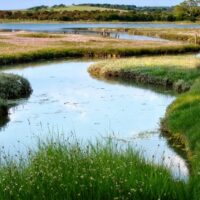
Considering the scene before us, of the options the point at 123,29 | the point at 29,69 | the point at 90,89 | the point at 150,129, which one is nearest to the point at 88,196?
the point at 150,129

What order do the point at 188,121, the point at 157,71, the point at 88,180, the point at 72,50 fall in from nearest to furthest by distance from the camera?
1. the point at 88,180
2. the point at 188,121
3. the point at 157,71
4. the point at 72,50

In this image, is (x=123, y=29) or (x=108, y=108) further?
(x=123, y=29)

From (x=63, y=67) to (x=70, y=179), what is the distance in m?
38.7

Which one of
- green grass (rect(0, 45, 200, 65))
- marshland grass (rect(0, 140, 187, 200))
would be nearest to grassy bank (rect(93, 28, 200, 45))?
green grass (rect(0, 45, 200, 65))

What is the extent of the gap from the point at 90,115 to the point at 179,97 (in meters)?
4.18

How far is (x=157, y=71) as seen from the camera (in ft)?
132

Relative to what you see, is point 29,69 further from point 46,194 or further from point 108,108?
point 46,194

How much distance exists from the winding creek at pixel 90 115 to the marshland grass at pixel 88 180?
3.09 metres

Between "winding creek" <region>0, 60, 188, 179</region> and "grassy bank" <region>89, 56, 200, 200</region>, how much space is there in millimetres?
506

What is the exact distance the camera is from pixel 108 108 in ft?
96.3

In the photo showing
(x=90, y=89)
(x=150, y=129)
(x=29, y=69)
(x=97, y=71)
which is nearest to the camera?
(x=150, y=129)

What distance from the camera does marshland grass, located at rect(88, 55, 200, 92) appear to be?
121 feet

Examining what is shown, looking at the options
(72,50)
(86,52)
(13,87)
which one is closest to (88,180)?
(13,87)

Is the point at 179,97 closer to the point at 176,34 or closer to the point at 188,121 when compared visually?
the point at 188,121
